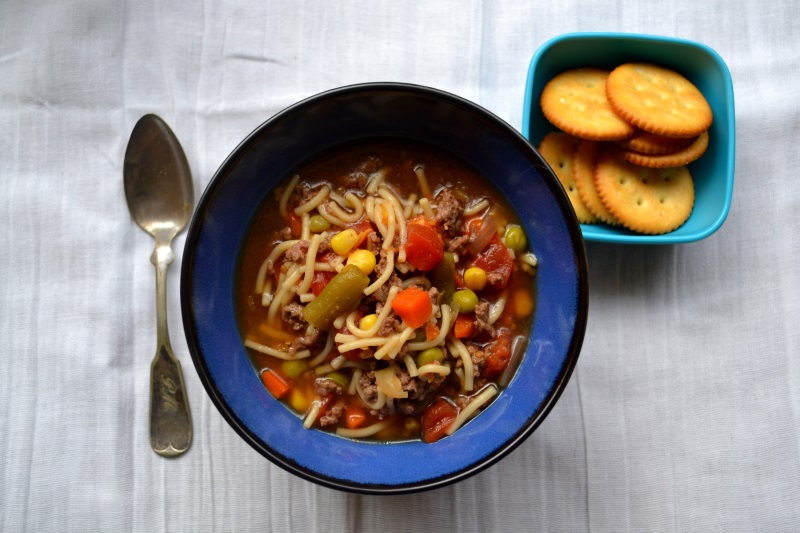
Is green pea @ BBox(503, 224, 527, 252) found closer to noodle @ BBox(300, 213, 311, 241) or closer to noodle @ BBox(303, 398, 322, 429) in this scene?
noodle @ BBox(300, 213, 311, 241)

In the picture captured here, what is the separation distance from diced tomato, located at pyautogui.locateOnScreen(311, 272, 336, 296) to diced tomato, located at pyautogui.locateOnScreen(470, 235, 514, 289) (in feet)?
3.02

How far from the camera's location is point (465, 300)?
3834mm

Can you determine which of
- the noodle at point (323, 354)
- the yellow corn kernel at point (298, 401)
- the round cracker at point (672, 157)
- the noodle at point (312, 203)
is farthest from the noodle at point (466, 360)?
the round cracker at point (672, 157)

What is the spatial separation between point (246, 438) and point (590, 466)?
2448 mm

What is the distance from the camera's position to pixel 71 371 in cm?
454

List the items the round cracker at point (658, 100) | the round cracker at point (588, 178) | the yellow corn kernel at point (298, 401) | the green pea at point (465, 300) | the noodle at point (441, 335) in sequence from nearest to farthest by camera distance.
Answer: the noodle at point (441, 335) → the green pea at point (465, 300) → the yellow corn kernel at point (298, 401) → the round cracker at point (658, 100) → the round cracker at point (588, 178)

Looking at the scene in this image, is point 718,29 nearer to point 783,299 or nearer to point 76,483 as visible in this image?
point 783,299

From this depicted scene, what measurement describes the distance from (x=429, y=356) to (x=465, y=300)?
0.41 metres

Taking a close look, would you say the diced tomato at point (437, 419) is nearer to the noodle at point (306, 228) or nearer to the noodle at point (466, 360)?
the noodle at point (466, 360)

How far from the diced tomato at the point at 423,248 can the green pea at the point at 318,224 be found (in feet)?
1.87

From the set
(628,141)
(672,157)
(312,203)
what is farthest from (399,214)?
(672,157)

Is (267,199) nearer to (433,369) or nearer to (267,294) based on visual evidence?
(267,294)

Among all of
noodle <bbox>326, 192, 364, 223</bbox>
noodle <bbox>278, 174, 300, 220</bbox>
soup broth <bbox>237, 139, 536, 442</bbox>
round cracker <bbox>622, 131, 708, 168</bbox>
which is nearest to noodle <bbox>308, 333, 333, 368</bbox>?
soup broth <bbox>237, 139, 536, 442</bbox>

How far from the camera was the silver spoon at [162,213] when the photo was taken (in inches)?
172
